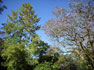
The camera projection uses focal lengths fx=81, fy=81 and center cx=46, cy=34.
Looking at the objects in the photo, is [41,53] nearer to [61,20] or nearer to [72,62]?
[72,62]

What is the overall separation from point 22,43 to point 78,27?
7.82 meters

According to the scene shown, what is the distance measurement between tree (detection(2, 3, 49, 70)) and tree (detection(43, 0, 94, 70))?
3.64 m

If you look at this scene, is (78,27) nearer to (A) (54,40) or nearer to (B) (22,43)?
(A) (54,40)

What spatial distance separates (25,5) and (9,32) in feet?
17.8

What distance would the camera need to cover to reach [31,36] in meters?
12.7

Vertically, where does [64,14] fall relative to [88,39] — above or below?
above

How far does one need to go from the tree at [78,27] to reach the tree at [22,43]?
364 cm

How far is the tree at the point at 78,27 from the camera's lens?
8.76 meters

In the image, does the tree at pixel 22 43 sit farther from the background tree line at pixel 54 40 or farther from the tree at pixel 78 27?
the tree at pixel 78 27

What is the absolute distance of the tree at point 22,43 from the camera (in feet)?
35.5

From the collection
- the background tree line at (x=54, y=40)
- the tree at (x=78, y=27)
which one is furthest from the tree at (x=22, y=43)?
the tree at (x=78, y=27)

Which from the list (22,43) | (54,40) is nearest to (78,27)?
(54,40)

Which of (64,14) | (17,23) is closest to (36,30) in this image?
(17,23)

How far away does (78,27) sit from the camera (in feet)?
30.0
